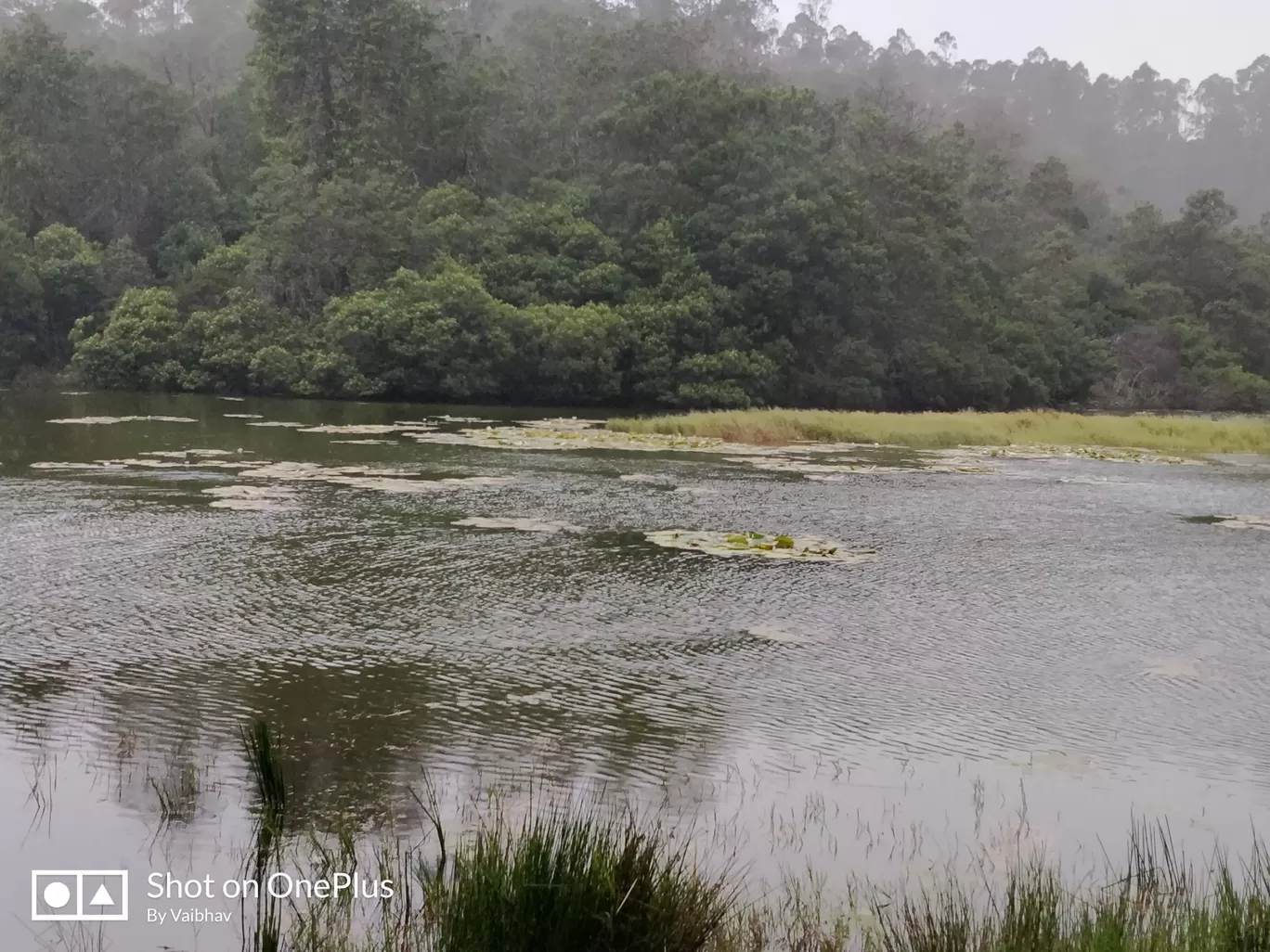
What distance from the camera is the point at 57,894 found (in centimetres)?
515

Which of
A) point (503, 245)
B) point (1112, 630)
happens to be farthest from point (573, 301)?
point (1112, 630)

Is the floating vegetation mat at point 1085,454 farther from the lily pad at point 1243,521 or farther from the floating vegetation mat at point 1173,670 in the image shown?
the floating vegetation mat at point 1173,670

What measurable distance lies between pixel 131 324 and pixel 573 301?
14698 mm

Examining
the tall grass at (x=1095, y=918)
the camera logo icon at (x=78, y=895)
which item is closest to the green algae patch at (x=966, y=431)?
the tall grass at (x=1095, y=918)

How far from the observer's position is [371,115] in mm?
49875

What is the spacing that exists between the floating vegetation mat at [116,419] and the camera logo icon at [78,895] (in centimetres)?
2445

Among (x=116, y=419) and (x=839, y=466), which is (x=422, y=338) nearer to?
(x=116, y=419)

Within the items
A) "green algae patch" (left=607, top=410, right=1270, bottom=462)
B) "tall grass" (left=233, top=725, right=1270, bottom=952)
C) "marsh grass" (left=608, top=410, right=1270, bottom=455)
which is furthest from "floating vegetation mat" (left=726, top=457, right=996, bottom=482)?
"tall grass" (left=233, top=725, right=1270, bottom=952)

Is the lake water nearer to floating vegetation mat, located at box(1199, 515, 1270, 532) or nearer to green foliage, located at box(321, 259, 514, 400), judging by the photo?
floating vegetation mat, located at box(1199, 515, 1270, 532)

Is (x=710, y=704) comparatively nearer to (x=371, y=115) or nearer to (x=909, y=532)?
(x=909, y=532)

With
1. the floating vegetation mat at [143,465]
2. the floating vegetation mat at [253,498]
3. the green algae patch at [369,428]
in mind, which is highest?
the green algae patch at [369,428]

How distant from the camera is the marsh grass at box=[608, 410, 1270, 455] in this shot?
98.5ft

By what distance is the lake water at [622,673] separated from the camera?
6336 mm

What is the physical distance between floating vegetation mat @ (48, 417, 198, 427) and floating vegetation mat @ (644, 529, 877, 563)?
18.0 metres
